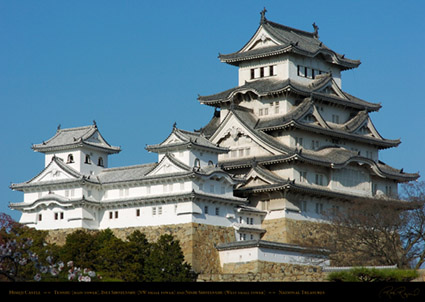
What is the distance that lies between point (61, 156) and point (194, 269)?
14.8m

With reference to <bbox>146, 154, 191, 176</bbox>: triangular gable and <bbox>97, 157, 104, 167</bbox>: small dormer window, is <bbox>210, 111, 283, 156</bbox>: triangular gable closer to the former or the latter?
<bbox>97, 157, 104, 167</bbox>: small dormer window

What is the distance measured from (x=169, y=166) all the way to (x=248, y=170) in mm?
8801

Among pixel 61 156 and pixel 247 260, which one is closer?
pixel 247 260

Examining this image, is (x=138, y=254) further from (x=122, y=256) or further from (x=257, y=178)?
(x=257, y=178)

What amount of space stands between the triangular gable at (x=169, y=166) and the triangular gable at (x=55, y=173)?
613 centimetres

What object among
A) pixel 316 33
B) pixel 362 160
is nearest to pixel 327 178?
pixel 362 160

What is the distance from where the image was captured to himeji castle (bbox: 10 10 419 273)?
6988 cm

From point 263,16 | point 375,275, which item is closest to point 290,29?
point 263,16

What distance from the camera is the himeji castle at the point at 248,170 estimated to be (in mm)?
69875

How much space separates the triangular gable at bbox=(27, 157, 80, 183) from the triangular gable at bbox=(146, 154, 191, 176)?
20.1 ft

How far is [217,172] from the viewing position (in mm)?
71125

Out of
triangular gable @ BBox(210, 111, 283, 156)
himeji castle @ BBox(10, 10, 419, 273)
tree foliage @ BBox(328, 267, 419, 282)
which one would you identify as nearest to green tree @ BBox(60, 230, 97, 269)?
himeji castle @ BBox(10, 10, 419, 273)

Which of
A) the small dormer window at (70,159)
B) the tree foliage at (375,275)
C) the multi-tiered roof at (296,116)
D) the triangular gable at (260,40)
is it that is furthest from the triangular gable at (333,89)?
the tree foliage at (375,275)

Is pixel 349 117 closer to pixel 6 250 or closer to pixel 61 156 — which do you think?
pixel 61 156
